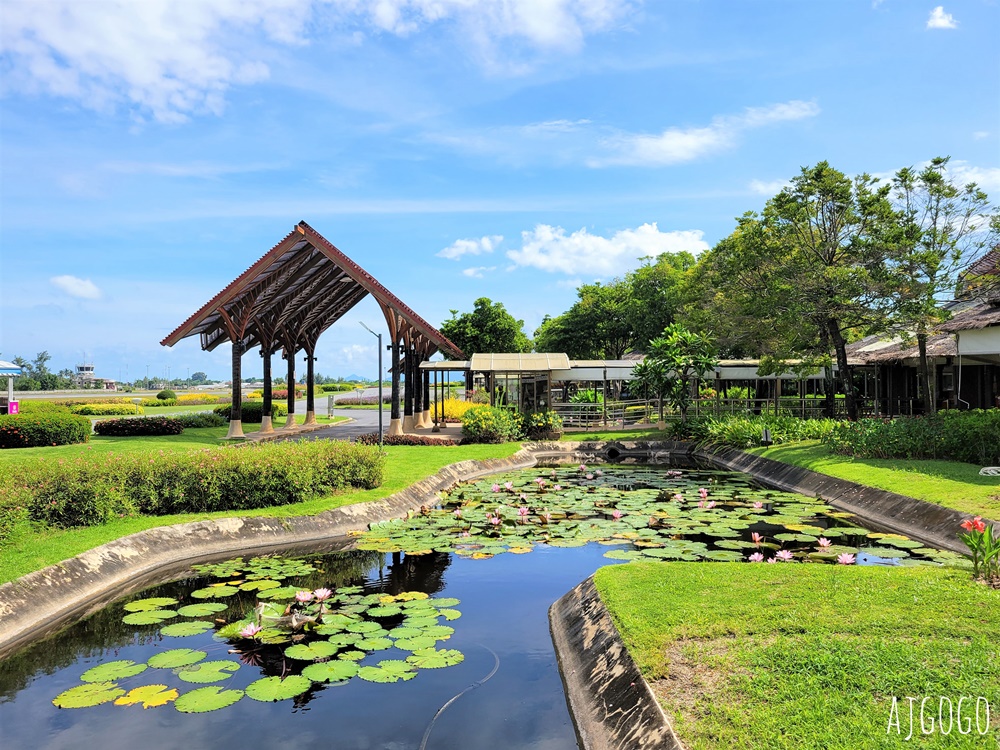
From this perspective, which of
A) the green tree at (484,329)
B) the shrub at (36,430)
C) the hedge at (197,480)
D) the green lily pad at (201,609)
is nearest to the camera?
the green lily pad at (201,609)

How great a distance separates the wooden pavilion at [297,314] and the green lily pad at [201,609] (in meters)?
15.5

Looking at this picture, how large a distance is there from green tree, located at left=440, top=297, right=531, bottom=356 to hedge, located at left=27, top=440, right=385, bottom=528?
31024mm

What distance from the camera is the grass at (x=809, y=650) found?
4.37m

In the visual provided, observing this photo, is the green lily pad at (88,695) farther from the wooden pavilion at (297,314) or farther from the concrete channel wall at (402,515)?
the wooden pavilion at (297,314)

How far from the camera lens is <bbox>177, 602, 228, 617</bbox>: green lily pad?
771cm

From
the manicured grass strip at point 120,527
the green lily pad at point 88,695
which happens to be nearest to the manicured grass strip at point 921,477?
the manicured grass strip at point 120,527

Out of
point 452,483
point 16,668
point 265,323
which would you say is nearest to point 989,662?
point 16,668

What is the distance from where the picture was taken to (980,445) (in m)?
14.2

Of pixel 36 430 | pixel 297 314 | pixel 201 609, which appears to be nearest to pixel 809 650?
pixel 201 609

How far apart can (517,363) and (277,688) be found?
69.2 feet

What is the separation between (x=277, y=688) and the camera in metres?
5.84

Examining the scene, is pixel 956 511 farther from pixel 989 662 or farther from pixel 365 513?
pixel 365 513

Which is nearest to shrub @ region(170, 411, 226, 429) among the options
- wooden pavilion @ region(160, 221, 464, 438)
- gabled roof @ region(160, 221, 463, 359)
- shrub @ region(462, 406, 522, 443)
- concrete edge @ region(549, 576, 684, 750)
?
wooden pavilion @ region(160, 221, 464, 438)

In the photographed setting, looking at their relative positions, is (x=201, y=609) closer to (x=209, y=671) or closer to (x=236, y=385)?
(x=209, y=671)
